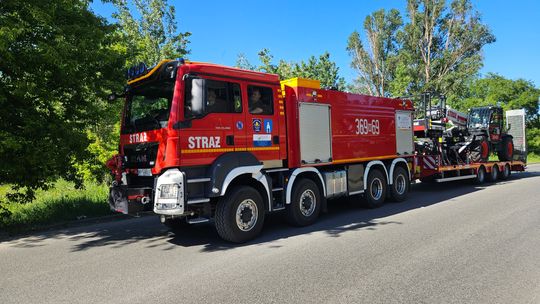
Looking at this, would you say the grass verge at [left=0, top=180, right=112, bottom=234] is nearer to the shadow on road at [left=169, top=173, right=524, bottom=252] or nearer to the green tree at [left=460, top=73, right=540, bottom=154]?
the shadow on road at [left=169, top=173, right=524, bottom=252]

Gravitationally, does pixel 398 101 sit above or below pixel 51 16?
below

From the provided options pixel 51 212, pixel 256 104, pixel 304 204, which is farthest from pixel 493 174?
pixel 51 212

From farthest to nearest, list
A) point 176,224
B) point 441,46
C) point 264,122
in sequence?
1. point 441,46
2. point 176,224
3. point 264,122

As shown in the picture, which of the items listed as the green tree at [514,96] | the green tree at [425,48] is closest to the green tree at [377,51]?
the green tree at [425,48]

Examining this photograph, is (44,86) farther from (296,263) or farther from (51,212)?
(296,263)

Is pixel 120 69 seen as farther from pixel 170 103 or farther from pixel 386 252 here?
pixel 386 252

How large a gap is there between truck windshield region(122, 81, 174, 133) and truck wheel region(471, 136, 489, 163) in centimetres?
1337

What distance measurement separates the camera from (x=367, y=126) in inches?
387

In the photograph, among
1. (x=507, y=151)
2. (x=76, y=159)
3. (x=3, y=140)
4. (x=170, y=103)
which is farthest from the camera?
(x=507, y=151)

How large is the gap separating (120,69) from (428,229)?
7753 mm

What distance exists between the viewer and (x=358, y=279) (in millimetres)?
Result: 4586

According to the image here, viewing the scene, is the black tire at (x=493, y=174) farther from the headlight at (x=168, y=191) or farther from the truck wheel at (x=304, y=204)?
the headlight at (x=168, y=191)

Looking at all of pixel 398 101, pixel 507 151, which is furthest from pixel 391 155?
pixel 507 151

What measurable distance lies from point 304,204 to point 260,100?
2323 millimetres
